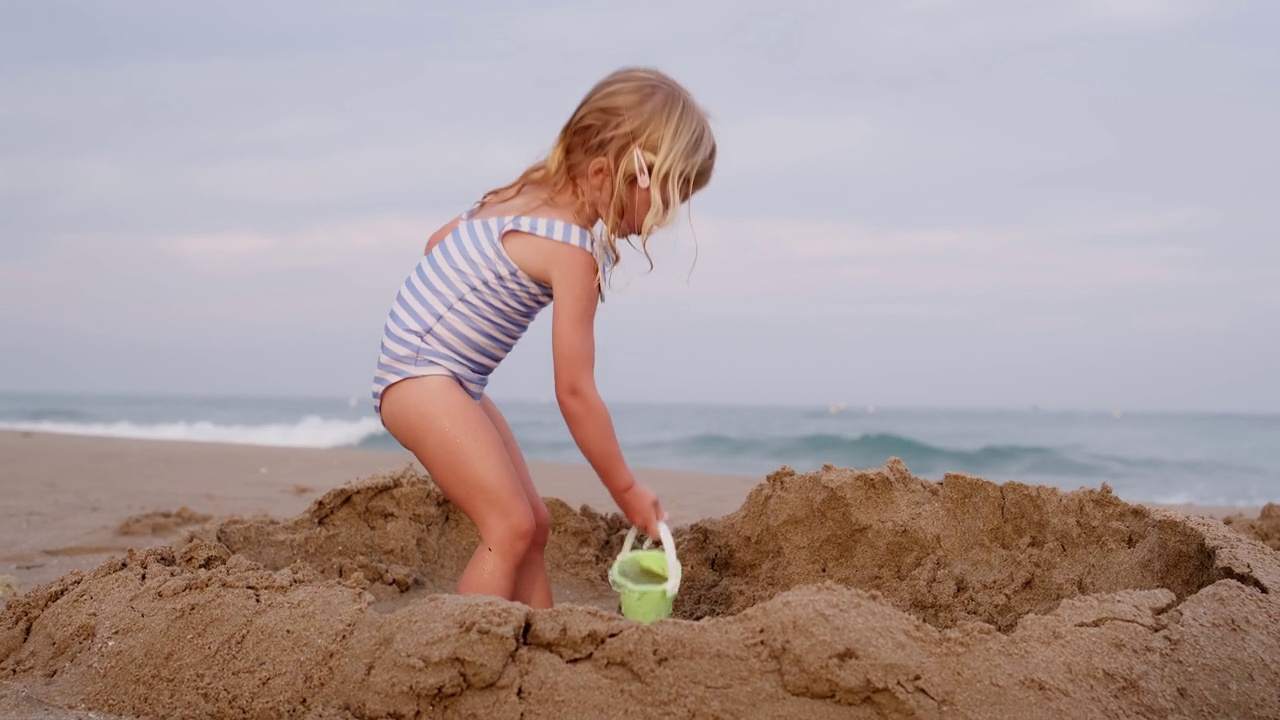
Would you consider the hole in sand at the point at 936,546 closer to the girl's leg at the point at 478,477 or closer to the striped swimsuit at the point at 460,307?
the girl's leg at the point at 478,477

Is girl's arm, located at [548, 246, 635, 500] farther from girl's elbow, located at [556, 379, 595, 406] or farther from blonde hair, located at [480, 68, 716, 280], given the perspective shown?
blonde hair, located at [480, 68, 716, 280]

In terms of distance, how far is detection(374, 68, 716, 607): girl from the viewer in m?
2.26

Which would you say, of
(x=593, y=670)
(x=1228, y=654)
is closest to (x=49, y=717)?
(x=593, y=670)

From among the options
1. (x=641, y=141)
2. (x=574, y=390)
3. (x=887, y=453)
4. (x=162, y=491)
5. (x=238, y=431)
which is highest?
(x=641, y=141)

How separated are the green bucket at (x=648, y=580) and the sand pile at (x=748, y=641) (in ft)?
0.34

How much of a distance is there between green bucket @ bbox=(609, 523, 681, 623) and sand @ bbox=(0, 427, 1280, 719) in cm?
28

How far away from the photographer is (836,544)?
2959 millimetres

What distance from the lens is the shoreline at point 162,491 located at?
4.26 metres

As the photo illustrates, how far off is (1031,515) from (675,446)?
49.1 feet

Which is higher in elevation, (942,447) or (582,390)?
(582,390)

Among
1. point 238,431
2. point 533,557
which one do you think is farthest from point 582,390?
point 238,431

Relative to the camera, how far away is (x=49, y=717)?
197 centimetres

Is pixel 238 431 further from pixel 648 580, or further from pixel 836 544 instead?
pixel 648 580

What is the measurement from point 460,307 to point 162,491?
4.52 metres
